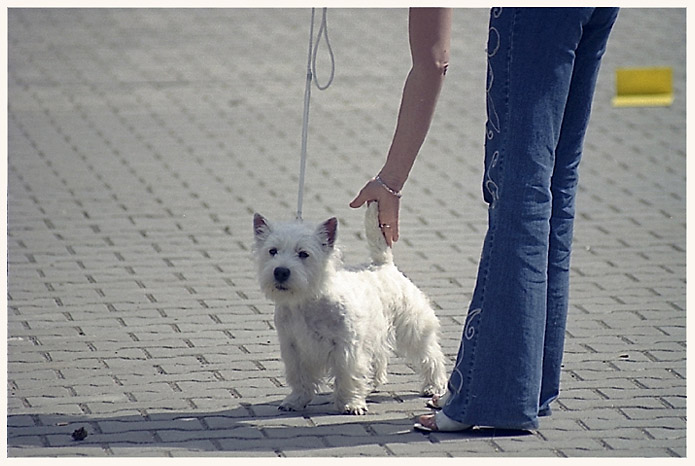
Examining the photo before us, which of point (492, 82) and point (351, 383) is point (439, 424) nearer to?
point (351, 383)

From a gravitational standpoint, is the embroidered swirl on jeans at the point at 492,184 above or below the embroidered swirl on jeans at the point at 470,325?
above

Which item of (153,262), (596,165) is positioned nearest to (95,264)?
(153,262)

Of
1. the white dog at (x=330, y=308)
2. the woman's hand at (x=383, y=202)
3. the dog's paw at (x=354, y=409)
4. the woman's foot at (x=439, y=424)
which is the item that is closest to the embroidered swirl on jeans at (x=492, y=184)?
the woman's hand at (x=383, y=202)

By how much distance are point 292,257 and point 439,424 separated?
0.86 meters

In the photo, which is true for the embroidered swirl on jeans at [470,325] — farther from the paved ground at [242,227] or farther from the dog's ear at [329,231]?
the dog's ear at [329,231]

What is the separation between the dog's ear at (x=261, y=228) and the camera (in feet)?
16.1

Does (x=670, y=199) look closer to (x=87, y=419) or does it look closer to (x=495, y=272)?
(x=495, y=272)

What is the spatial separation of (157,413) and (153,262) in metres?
2.51

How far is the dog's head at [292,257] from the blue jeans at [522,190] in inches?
25.5

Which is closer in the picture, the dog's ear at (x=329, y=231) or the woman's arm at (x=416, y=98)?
the woman's arm at (x=416, y=98)

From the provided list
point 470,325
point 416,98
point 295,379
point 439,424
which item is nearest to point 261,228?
point 295,379

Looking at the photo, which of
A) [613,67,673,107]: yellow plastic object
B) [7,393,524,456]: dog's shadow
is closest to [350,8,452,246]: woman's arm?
[7,393,524,456]: dog's shadow

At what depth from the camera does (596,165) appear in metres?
9.63

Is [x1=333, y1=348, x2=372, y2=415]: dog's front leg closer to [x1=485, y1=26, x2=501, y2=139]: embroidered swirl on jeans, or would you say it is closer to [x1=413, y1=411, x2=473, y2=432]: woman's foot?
[x1=413, y1=411, x2=473, y2=432]: woman's foot
